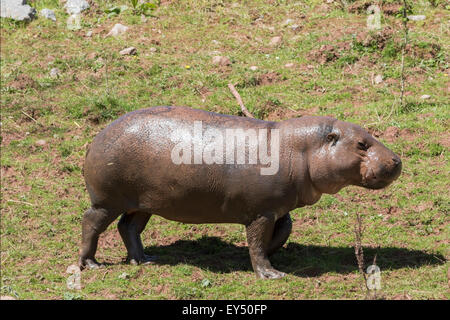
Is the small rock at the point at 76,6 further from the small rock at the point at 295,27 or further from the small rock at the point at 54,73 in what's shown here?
the small rock at the point at 295,27

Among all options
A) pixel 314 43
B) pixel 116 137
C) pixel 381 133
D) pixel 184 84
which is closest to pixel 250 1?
pixel 314 43

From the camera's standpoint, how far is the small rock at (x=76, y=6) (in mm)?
13609

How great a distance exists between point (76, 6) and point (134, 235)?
7.73 meters

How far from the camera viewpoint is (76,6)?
13.7 m

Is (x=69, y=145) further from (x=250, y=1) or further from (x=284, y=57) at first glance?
(x=250, y=1)

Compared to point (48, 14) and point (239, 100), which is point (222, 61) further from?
point (48, 14)

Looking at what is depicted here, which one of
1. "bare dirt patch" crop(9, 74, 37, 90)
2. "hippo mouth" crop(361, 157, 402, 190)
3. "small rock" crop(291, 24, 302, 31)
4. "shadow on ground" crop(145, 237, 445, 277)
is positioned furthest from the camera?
"small rock" crop(291, 24, 302, 31)

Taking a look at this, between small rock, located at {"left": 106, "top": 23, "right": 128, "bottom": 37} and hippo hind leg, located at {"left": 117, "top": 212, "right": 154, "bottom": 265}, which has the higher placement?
small rock, located at {"left": 106, "top": 23, "right": 128, "bottom": 37}

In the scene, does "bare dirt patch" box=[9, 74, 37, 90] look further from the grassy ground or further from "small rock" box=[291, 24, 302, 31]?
"small rock" box=[291, 24, 302, 31]

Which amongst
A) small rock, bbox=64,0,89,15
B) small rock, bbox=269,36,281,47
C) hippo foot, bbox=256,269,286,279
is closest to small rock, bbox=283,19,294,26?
small rock, bbox=269,36,281,47

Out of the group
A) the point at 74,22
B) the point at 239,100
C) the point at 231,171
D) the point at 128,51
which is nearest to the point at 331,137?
the point at 231,171

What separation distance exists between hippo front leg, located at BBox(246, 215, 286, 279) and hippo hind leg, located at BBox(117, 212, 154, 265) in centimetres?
124

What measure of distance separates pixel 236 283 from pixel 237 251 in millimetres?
1069

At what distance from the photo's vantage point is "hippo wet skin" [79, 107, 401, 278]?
6539mm
